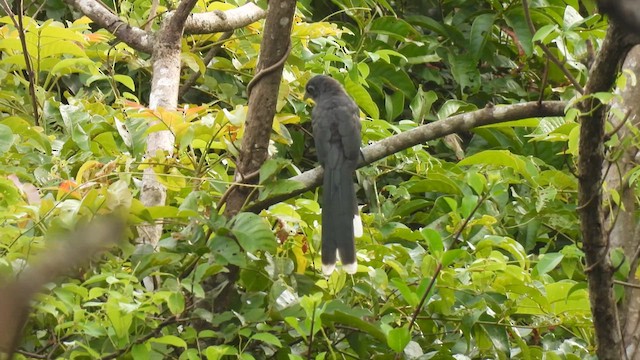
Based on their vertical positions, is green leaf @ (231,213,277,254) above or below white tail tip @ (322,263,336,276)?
above

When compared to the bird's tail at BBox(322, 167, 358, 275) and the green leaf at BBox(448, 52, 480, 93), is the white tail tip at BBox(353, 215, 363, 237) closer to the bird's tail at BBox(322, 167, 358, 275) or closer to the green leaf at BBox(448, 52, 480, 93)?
the bird's tail at BBox(322, 167, 358, 275)

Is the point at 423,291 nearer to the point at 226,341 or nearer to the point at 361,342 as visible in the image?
the point at 361,342

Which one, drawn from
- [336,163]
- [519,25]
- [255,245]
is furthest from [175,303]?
[519,25]

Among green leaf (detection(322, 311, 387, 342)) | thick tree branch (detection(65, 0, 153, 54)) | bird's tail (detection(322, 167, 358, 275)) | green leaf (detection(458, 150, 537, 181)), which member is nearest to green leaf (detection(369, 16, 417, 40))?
thick tree branch (detection(65, 0, 153, 54))

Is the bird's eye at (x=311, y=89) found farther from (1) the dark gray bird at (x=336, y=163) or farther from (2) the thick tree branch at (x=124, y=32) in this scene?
(2) the thick tree branch at (x=124, y=32)

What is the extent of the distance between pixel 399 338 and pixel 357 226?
0.85 m

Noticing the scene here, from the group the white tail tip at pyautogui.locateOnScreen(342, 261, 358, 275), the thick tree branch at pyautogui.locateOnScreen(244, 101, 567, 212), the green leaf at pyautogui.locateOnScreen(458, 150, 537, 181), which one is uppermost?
the thick tree branch at pyautogui.locateOnScreen(244, 101, 567, 212)

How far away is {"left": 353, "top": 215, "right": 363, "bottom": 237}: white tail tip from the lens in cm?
348

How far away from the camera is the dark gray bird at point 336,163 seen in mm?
3146

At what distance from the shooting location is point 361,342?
10.2ft

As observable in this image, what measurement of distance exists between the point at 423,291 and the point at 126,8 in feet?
8.35

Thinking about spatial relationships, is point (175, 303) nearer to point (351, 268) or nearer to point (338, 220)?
point (351, 268)

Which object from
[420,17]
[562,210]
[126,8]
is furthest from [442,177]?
[420,17]

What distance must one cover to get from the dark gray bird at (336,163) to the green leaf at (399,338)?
1.26 feet
